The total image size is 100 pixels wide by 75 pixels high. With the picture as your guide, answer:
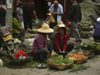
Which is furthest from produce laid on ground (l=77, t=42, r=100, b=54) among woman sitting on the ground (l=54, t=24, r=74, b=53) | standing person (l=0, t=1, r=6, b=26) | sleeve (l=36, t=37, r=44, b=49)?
standing person (l=0, t=1, r=6, b=26)

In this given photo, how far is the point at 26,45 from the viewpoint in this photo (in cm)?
752

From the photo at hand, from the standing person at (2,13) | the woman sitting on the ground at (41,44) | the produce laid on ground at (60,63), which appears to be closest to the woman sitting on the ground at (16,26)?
the standing person at (2,13)

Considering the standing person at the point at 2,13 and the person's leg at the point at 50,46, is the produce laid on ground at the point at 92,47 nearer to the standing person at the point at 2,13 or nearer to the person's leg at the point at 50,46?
the person's leg at the point at 50,46

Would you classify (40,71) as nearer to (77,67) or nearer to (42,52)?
(42,52)

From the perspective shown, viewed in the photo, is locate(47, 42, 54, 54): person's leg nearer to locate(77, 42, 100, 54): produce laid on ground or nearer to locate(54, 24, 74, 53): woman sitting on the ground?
locate(54, 24, 74, 53): woman sitting on the ground

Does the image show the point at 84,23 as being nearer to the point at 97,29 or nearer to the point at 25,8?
the point at 97,29

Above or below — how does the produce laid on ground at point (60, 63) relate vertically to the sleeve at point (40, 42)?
below

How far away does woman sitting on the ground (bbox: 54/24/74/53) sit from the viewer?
273 inches

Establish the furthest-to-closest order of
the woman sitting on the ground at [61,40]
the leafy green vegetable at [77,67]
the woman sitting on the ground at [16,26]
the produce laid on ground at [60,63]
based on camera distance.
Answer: the woman sitting on the ground at [16,26], the woman sitting on the ground at [61,40], the leafy green vegetable at [77,67], the produce laid on ground at [60,63]

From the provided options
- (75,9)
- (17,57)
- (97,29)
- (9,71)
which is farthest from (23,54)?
(97,29)

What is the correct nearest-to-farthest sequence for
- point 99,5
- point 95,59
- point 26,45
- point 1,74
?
point 1,74
point 95,59
point 26,45
point 99,5

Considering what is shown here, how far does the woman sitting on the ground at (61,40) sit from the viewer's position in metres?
6.94

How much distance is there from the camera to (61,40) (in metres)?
7.12

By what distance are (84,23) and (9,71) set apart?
8889 millimetres
